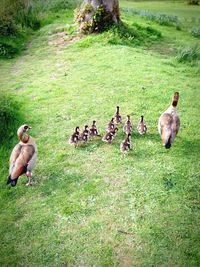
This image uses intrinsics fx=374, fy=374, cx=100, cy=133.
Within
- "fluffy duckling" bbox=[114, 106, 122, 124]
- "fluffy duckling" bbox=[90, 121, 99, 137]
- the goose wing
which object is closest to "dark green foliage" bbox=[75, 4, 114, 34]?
"fluffy duckling" bbox=[114, 106, 122, 124]

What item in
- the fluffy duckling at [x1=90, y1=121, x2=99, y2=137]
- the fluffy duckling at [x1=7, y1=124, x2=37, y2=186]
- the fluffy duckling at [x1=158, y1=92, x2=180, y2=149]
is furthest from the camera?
the fluffy duckling at [x1=90, y1=121, x2=99, y2=137]

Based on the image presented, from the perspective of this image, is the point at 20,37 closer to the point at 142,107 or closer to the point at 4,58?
the point at 4,58

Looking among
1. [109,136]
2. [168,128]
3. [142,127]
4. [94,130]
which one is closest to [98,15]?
[142,127]

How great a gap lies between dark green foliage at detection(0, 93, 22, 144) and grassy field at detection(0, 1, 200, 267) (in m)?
0.21

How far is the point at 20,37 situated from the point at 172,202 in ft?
48.7

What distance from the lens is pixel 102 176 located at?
9.09 meters

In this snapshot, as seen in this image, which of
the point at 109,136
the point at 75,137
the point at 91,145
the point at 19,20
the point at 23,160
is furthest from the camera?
the point at 19,20

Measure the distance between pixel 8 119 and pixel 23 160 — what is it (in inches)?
132

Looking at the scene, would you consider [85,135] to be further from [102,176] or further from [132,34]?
[132,34]

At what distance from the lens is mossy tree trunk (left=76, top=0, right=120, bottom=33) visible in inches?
745

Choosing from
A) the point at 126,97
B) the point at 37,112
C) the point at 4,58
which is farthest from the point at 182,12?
the point at 37,112

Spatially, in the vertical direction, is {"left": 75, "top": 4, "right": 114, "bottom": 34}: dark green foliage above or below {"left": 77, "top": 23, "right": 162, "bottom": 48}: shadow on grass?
above

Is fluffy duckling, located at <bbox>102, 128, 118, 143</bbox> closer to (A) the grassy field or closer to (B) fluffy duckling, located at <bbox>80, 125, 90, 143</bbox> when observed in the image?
(A) the grassy field

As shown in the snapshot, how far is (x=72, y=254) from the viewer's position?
712 cm
